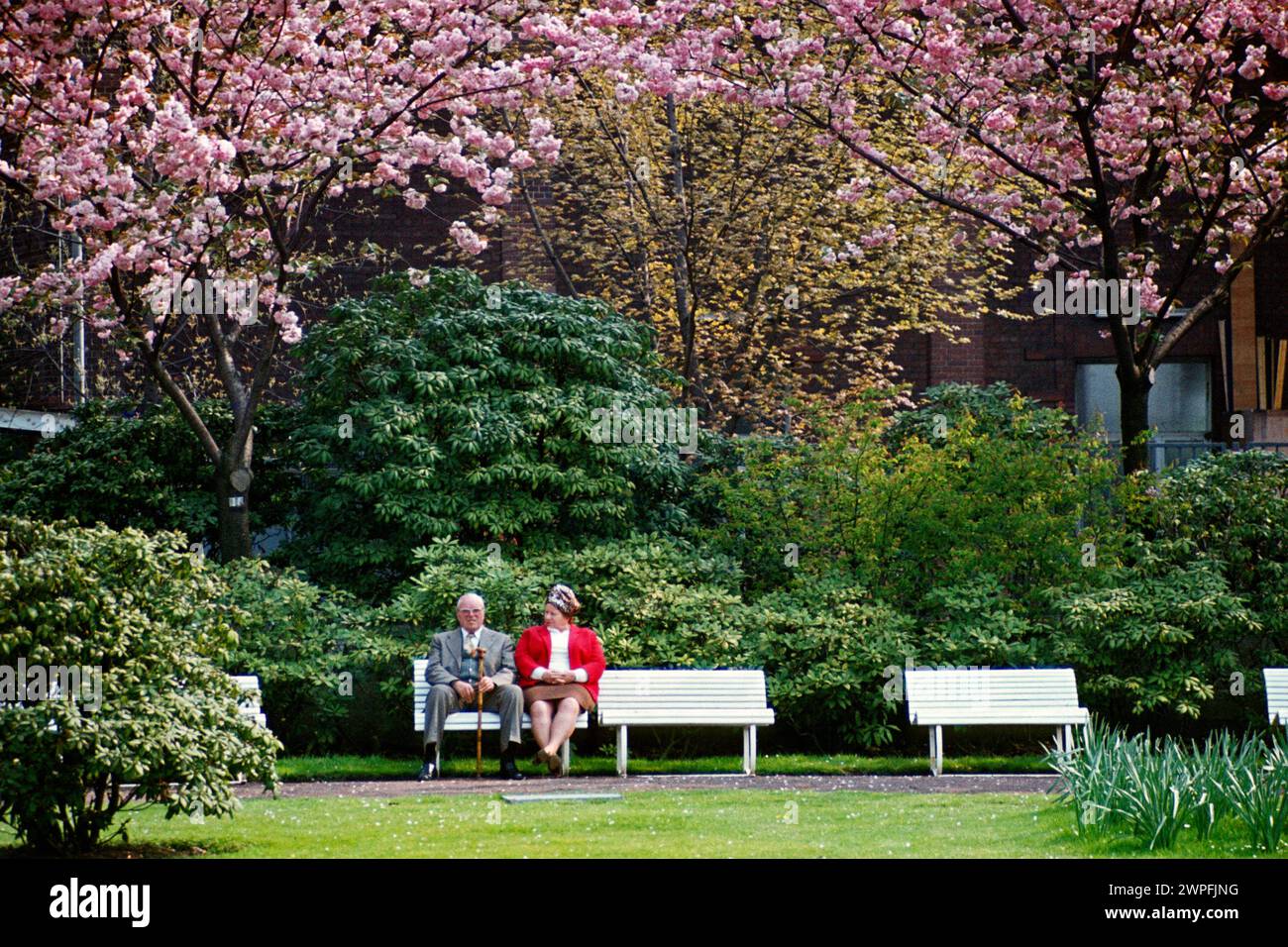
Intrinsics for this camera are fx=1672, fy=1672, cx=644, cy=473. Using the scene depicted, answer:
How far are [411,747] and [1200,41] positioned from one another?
1047 cm

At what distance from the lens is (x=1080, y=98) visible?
15117 millimetres

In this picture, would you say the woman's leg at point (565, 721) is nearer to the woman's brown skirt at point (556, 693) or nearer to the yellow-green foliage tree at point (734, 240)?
the woman's brown skirt at point (556, 693)

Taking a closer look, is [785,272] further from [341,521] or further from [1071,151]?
[341,521]

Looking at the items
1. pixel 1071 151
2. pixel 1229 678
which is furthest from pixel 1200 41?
pixel 1229 678

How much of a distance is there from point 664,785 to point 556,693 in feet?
4.23

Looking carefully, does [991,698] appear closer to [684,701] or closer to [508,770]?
[684,701]

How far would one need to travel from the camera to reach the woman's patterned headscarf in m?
13.0

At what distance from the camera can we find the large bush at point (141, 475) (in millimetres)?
16156

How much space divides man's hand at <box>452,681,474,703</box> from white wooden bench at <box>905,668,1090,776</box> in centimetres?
341

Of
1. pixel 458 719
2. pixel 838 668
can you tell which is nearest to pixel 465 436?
pixel 458 719

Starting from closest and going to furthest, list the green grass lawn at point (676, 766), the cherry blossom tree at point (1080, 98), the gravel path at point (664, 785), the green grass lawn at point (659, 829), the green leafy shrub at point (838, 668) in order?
1. the green grass lawn at point (659, 829)
2. the gravel path at point (664, 785)
3. the green grass lawn at point (676, 766)
4. the green leafy shrub at point (838, 668)
5. the cherry blossom tree at point (1080, 98)

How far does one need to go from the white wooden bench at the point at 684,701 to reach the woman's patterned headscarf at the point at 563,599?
57cm

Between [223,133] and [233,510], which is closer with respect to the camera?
[233,510]

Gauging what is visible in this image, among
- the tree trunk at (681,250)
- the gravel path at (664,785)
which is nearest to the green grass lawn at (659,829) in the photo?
the gravel path at (664,785)
